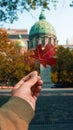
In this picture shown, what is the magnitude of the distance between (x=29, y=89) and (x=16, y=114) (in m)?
0.13

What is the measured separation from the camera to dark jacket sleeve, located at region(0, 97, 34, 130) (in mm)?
1379

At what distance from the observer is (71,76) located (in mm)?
74250

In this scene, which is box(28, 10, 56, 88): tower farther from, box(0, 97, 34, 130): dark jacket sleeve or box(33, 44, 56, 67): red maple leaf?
box(0, 97, 34, 130): dark jacket sleeve

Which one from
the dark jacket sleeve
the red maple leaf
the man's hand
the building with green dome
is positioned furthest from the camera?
the building with green dome

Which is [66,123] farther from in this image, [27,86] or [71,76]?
[71,76]

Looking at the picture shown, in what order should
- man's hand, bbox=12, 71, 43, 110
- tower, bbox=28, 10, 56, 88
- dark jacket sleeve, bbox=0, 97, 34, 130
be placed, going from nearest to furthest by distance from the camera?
dark jacket sleeve, bbox=0, 97, 34, 130 → man's hand, bbox=12, 71, 43, 110 → tower, bbox=28, 10, 56, 88

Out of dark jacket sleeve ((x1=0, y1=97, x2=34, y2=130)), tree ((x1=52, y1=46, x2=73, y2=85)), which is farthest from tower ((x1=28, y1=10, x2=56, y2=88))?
tree ((x1=52, y1=46, x2=73, y2=85))

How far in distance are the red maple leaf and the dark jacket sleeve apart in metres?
0.23

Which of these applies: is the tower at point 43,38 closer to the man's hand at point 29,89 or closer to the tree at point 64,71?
the man's hand at point 29,89

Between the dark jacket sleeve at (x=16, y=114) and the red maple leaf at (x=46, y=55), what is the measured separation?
23cm

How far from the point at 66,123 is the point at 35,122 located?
957mm

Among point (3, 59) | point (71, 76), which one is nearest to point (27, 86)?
point (3, 59)

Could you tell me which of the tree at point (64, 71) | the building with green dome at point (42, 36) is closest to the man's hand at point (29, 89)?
the building with green dome at point (42, 36)

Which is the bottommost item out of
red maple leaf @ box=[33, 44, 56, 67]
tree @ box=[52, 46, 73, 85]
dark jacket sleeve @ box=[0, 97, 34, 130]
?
tree @ box=[52, 46, 73, 85]
